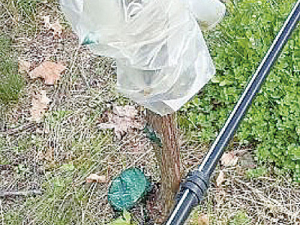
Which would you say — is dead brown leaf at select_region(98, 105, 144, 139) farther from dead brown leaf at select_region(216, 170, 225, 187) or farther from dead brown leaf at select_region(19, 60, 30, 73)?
dead brown leaf at select_region(19, 60, 30, 73)

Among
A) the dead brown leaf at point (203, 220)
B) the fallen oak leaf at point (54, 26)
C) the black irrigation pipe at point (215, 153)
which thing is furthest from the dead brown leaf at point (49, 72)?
the black irrigation pipe at point (215, 153)

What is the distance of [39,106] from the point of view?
9.45 feet

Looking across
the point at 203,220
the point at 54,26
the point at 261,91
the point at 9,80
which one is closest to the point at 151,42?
the point at 203,220

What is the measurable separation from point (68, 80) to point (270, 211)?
4.21 ft

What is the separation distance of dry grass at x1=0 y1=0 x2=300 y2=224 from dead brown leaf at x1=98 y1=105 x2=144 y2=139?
3 centimetres

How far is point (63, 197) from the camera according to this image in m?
2.45

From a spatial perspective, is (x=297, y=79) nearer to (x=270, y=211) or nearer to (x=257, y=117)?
(x=257, y=117)

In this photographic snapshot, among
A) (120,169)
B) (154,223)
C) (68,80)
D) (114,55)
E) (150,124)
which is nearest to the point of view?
(114,55)

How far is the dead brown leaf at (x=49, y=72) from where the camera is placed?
3004 millimetres

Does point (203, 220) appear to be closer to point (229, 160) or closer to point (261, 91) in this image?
point (229, 160)

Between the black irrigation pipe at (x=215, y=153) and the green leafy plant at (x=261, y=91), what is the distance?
109cm

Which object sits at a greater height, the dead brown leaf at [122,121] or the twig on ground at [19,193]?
the dead brown leaf at [122,121]

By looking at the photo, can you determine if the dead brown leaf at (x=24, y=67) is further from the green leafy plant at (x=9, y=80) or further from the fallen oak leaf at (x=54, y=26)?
the fallen oak leaf at (x=54, y=26)

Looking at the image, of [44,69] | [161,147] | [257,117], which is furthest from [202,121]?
[44,69]
